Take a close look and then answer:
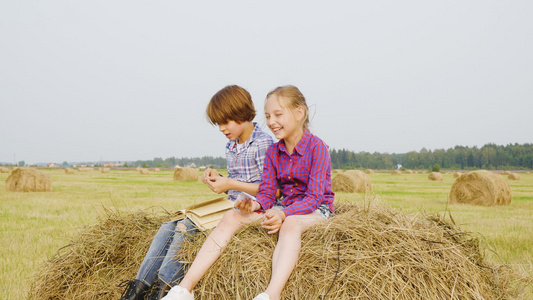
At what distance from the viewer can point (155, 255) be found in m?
3.30

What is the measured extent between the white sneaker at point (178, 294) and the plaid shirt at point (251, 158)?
1.07 m

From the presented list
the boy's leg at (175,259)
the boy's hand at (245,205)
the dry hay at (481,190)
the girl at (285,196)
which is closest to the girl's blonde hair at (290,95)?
the girl at (285,196)

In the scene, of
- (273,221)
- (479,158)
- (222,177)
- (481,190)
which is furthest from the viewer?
(479,158)

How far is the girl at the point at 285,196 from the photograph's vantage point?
284 cm

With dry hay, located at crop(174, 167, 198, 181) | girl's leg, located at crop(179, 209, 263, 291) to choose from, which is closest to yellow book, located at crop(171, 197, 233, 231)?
girl's leg, located at crop(179, 209, 263, 291)

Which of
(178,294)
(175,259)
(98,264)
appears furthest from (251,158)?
(98,264)

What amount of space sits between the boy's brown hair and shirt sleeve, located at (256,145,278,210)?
399 millimetres

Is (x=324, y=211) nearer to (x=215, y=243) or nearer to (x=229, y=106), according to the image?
(x=215, y=243)

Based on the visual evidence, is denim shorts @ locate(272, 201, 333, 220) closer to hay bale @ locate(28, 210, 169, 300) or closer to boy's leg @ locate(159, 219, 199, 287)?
boy's leg @ locate(159, 219, 199, 287)

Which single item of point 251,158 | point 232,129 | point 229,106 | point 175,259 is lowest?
point 175,259

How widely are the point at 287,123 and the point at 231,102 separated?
543mm

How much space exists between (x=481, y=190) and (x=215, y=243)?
41.1 feet

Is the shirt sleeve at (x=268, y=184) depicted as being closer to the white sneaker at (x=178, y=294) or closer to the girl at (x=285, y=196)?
the girl at (x=285, y=196)

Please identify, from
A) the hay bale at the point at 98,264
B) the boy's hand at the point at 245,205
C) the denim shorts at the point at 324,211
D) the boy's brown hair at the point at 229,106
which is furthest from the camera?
the hay bale at the point at 98,264
